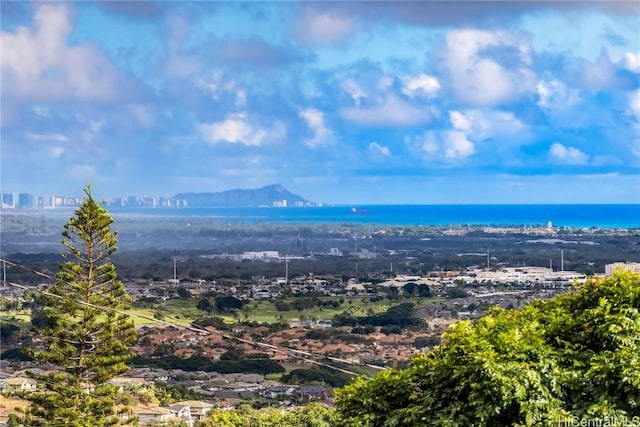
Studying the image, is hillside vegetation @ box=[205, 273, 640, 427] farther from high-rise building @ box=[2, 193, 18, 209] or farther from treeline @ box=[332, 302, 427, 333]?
high-rise building @ box=[2, 193, 18, 209]

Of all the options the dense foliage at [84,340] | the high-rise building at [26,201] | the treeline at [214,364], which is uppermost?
the high-rise building at [26,201]

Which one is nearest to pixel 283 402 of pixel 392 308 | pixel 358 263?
pixel 392 308

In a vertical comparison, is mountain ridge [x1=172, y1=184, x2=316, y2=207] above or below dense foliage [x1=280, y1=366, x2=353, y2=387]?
above

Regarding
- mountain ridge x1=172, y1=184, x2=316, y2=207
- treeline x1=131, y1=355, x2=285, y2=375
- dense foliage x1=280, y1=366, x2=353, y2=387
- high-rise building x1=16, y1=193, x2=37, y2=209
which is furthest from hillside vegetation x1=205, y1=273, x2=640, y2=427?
mountain ridge x1=172, y1=184, x2=316, y2=207

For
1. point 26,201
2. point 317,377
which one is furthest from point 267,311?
point 26,201

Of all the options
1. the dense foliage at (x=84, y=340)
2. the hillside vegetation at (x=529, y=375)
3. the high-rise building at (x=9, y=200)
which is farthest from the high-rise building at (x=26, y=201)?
the hillside vegetation at (x=529, y=375)

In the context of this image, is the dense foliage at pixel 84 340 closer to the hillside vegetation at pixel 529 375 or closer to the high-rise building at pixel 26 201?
the hillside vegetation at pixel 529 375
